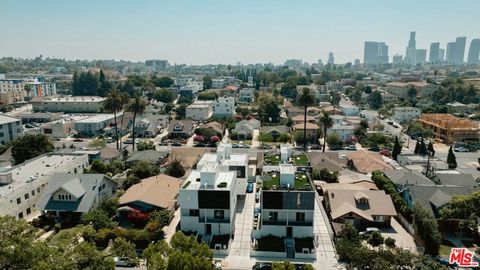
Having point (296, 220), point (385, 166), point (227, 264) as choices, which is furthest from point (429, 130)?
point (227, 264)

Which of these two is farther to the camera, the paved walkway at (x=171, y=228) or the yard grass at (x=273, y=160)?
the yard grass at (x=273, y=160)

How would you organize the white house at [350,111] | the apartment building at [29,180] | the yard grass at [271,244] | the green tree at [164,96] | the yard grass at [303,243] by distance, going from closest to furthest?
the yard grass at [303,243] < the yard grass at [271,244] < the apartment building at [29,180] < the white house at [350,111] < the green tree at [164,96]

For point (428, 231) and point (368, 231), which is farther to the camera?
point (368, 231)

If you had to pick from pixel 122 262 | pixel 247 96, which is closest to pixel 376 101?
pixel 247 96

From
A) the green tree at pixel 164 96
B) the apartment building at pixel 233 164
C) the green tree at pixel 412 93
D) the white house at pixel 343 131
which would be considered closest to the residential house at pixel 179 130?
the apartment building at pixel 233 164

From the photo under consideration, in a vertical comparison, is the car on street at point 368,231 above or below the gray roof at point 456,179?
below

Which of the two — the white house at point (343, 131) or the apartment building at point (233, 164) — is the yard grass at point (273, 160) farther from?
the white house at point (343, 131)

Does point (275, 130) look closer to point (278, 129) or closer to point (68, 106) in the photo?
point (278, 129)
